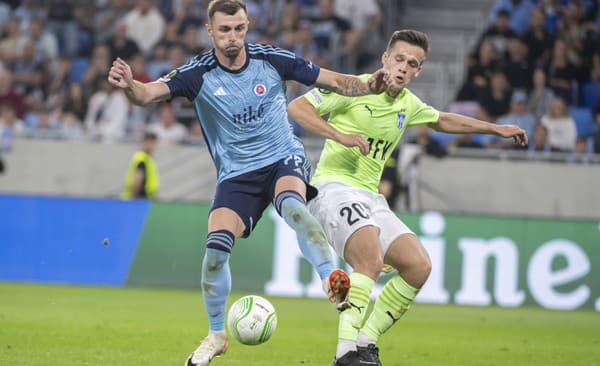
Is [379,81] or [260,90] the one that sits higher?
[379,81]

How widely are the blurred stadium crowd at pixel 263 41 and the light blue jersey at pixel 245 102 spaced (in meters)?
10.7

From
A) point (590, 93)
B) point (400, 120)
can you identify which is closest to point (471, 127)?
point (400, 120)

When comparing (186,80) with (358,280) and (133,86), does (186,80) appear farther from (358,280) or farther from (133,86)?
(358,280)

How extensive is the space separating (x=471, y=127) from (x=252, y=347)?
9.22 ft

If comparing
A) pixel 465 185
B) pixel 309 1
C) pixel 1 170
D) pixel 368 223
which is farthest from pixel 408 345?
pixel 309 1

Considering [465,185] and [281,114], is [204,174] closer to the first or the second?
[465,185]

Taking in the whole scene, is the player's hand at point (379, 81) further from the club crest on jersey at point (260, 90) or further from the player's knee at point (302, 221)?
the player's knee at point (302, 221)

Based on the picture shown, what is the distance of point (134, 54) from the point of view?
2055 cm

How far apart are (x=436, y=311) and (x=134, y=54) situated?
27.6 feet

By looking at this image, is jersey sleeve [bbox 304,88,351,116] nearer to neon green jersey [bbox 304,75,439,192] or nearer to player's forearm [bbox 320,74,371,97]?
neon green jersey [bbox 304,75,439,192]

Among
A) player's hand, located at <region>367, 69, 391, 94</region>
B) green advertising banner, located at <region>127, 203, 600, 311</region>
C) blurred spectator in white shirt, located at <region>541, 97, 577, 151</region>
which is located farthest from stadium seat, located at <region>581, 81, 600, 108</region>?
player's hand, located at <region>367, 69, 391, 94</region>

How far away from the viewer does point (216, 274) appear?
26.2 feet

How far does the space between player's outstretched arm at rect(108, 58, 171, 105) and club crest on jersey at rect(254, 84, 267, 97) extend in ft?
2.28

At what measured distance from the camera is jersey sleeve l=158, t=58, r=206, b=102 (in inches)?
310
